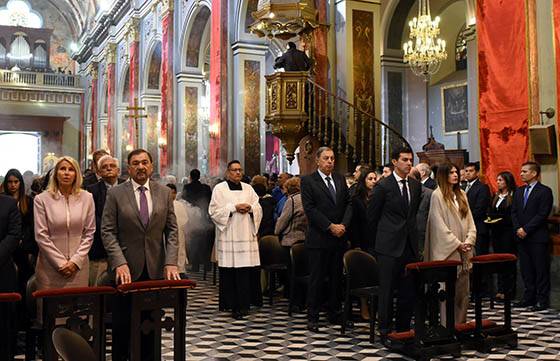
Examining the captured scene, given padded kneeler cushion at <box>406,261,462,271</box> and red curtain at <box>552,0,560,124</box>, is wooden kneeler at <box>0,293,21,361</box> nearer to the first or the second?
padded kneeler cushion at <box>406,261,462,271</box>

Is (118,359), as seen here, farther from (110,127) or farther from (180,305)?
(110,127)

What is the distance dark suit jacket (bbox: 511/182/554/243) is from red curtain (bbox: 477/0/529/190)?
25.9 inches

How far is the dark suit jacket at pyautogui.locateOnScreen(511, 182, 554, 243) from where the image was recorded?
23.1 ft

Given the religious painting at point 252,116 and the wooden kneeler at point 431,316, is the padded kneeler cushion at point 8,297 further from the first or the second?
the religious painting at point 252,116

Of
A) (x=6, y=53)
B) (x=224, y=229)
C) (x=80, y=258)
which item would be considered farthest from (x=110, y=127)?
(x=80, y=258)

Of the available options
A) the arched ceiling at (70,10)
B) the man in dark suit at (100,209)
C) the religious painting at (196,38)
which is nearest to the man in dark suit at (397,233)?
the man in dark suit at (100,209)

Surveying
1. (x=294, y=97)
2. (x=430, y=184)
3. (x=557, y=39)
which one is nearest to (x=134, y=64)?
(x=294, y=97)

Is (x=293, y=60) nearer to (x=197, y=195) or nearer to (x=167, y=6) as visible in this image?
(x=197, y=195)

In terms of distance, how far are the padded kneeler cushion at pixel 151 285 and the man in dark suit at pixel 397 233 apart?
200cm

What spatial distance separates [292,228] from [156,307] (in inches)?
131

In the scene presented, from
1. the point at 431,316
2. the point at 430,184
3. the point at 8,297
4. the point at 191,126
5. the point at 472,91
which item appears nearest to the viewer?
the point at 8,297

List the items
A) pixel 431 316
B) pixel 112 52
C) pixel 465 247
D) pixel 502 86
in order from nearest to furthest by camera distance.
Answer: pixel 431 316 < pixel 465 247 < pixel 502 86 < pixel 112 52

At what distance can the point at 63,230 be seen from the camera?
461 cm

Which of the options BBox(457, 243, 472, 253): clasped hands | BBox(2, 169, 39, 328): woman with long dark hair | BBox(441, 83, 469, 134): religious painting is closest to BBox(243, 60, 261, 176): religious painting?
BBox(441, 83, 469, 134): religious painting
